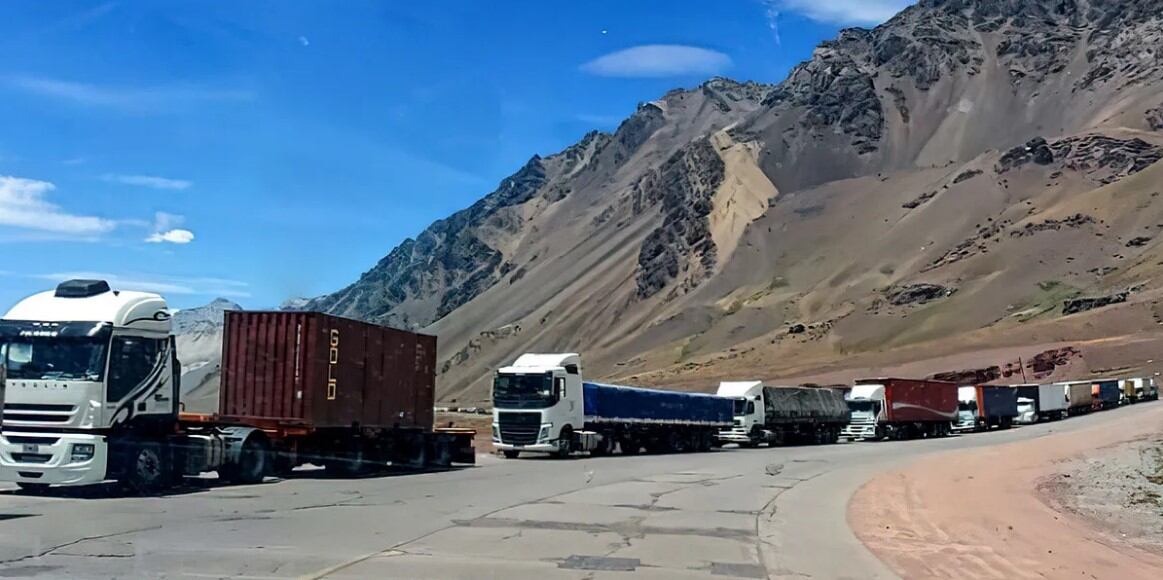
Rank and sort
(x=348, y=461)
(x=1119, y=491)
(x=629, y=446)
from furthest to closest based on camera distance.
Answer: (x=629, y=446)
(x=348, y=461)
(x=1119, y=491)

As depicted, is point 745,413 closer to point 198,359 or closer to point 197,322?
point 197,322

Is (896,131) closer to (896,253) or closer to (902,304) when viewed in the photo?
(896,253)

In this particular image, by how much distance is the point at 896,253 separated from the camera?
127938mm

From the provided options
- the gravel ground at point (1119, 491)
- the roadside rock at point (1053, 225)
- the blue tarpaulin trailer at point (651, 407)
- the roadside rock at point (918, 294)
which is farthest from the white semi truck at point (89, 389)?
the roadside rock at point (1053, 225)

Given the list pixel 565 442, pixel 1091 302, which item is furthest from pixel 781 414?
pixel 1091 302

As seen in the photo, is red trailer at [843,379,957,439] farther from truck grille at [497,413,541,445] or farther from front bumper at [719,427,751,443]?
truck grille at [497,413,541,445]

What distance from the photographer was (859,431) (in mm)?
57344

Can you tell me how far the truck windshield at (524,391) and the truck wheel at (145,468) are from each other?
1717 cm

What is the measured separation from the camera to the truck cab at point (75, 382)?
18.5m

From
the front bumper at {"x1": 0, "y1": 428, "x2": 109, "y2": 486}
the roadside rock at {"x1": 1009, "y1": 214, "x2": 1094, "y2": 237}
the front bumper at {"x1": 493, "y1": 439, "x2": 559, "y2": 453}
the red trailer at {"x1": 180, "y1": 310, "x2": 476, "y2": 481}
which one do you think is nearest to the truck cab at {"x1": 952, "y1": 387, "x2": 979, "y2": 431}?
the front bumper at {"x1": 493, "y1": 439, "x2": 559, "y2": 453}

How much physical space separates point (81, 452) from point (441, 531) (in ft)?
24.4

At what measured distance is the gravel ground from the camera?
1891 centimetres

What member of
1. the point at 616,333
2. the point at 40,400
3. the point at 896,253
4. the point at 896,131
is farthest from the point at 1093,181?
the point at 40,400

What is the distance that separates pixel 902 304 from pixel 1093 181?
33212 mm
